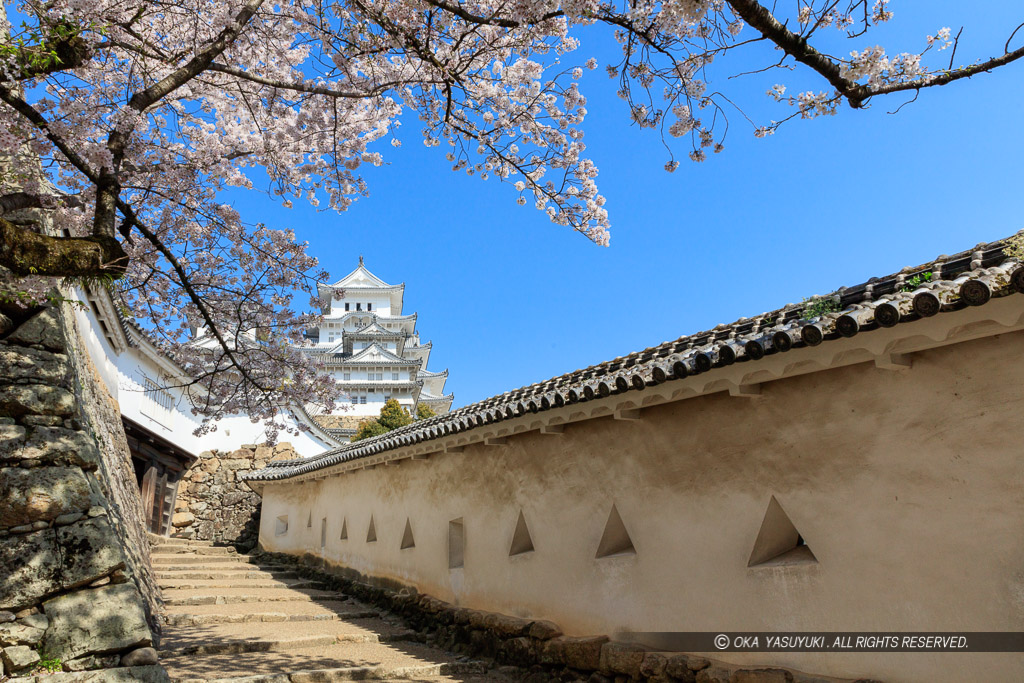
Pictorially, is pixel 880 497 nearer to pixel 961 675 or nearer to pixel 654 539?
pixel 961 675

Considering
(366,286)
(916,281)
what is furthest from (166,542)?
(366,286)

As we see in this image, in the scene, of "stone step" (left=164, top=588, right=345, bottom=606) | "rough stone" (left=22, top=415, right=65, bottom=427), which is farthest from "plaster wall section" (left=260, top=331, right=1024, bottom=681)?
"stone step" (left=164, top=588, right=345, bottom=606)

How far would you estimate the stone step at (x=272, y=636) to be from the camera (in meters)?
7.29

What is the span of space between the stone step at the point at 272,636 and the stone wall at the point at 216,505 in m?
9.89

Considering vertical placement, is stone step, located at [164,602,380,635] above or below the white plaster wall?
below

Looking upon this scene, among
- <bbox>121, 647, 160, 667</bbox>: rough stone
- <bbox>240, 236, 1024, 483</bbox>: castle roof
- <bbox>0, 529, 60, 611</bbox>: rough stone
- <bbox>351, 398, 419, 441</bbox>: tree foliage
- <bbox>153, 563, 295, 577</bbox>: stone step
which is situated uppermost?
<bbox>351, 398, 419, 441</bbox>: tree foliage

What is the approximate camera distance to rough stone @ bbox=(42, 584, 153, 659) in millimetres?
4582

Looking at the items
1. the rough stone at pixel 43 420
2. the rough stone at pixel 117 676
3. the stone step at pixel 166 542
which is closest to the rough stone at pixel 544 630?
the rough stone at pixel 117 676

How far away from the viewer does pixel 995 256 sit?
341 cm

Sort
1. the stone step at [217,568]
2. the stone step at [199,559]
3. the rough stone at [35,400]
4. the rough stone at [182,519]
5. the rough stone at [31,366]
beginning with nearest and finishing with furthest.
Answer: the rough stone at [35,400]
the rough stone at [31,366]
the stone step at [217,568]
the stone step at [199,559]
the rough stone at [182,519]

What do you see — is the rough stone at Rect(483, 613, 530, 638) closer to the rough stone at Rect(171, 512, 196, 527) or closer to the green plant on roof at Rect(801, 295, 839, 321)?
the green plant on roof at Rect(801, 295, 839, 321)

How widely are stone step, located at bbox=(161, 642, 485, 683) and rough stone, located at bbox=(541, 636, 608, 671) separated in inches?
44.0

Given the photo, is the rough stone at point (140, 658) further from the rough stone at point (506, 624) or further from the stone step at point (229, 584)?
the stone step at point (229, 584)

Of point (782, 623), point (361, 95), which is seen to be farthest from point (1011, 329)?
point (361, 95)
